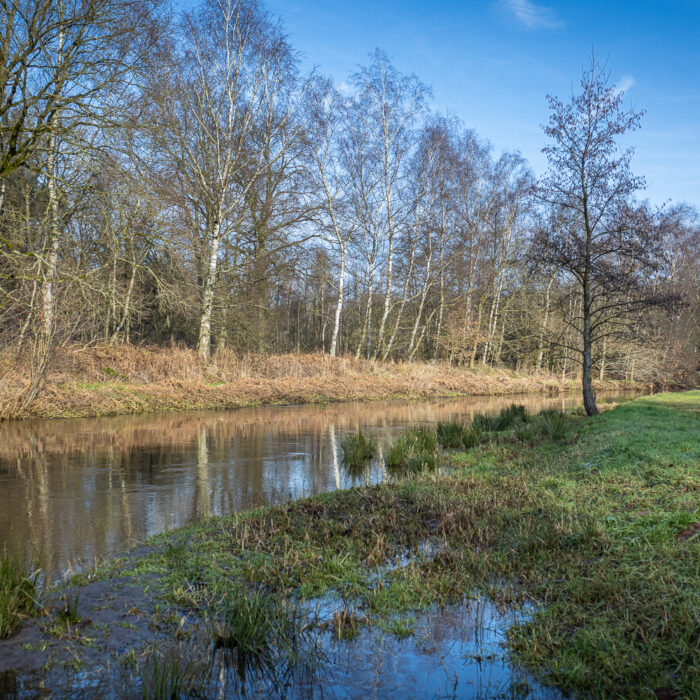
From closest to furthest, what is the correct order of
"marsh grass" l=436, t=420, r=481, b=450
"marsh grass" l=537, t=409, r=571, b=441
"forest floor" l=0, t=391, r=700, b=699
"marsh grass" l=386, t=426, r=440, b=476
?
1. "forest floor" l=0, t=391, r=700, b=699
2. "marsh grass" l=386, t=426, r=440, b=476
3. "marsh grass" l=537, t=409, r=571, b=441
4. "marsh grass" l=436, t=420, r=481, b=450

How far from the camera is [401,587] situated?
4.07m

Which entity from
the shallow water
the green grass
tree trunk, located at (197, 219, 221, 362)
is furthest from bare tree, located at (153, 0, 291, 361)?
the green grass

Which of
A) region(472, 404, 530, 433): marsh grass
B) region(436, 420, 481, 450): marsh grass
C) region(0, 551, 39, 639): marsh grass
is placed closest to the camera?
region(0, 551, 39, 639): marsh grass

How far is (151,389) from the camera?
17.6 meters

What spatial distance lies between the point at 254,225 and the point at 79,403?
1264 cm

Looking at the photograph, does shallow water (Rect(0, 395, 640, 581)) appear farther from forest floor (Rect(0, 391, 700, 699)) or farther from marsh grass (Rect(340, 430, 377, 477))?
forest floor (Rect(0, 391, 700, 699))

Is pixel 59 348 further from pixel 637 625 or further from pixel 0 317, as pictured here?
pixel 637 625

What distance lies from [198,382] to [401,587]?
15.9 meters

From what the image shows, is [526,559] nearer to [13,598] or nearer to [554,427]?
[13,598]

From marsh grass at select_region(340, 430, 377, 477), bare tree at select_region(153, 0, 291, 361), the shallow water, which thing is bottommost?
the shallow water

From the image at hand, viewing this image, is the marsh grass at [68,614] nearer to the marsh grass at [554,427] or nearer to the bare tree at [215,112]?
the marsh grass at [554,427]

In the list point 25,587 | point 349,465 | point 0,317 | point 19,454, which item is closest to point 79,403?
point 0,317

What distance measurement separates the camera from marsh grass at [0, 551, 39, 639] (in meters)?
3.36

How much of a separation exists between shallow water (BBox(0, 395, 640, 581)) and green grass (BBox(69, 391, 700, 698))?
1.08 meters
